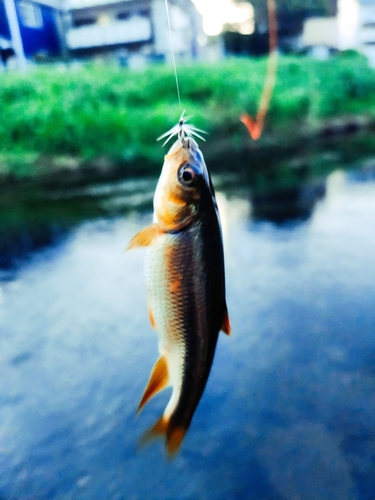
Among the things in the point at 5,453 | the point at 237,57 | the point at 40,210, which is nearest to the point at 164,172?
the point at 5,453

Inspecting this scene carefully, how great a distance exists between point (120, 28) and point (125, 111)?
7.79m

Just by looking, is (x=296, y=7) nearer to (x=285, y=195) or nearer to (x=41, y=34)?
(x=41, y=34)

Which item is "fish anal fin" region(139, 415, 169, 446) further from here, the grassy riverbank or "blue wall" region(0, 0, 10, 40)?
"blue wall" region(0, 0, 10, 40)

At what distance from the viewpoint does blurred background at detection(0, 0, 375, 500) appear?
3.35m

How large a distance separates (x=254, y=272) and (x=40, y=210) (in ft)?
19.1

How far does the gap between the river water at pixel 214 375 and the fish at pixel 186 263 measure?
1.38 metres

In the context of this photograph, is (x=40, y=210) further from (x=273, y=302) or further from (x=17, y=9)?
(x=17, y=9)

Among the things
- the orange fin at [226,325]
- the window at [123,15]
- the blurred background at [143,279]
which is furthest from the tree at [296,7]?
the orange fin at [226,325]

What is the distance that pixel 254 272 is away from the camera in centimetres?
621

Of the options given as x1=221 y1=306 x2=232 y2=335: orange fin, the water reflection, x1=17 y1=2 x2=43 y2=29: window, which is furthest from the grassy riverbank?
x1=221 y1=306 x2=232 y2=335: orange fin

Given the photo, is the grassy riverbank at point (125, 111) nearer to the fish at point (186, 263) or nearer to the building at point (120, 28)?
the building at point (120, 28)

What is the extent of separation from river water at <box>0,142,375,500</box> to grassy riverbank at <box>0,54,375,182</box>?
5.62 meters

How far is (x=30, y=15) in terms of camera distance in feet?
54.2

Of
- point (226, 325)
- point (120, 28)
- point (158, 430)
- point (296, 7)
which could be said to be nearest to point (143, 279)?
point (158, 430)
